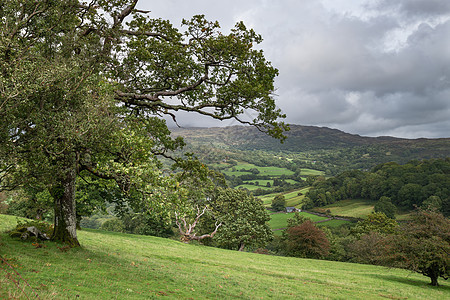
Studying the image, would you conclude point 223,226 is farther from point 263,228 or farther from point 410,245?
point 410,245

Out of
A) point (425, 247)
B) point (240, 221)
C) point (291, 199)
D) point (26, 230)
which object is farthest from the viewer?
point (291, 199)

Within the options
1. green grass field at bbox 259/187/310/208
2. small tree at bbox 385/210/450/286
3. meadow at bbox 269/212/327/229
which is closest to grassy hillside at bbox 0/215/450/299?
small tree at bbox 385/210/450/286

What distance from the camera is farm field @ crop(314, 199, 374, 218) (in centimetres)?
11831

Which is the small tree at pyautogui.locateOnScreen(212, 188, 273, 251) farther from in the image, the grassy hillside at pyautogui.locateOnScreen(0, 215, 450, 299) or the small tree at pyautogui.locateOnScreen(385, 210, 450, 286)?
the grassy hillside at pyautogui.locateOnScreen(0, 215, 450, 299)

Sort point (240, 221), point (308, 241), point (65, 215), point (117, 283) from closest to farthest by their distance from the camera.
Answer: point (117, 283) → point (65, 215) → point (240, 221) → point (308, 241)

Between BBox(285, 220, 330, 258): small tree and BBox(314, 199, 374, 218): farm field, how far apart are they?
68083 millimetres

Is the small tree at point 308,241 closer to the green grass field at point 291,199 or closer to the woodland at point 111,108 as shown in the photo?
the woodland at point 111,108

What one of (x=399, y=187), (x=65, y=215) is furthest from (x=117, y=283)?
(x=399, y=187)

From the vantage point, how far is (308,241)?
56.6 metres

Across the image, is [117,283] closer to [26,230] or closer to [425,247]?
[26,230]

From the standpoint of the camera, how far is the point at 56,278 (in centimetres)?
1055

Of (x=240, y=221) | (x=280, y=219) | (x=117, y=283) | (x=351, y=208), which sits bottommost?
(x=280, y=219)

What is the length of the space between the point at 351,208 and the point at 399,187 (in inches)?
995

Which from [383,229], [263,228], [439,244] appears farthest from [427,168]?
[439,244]
